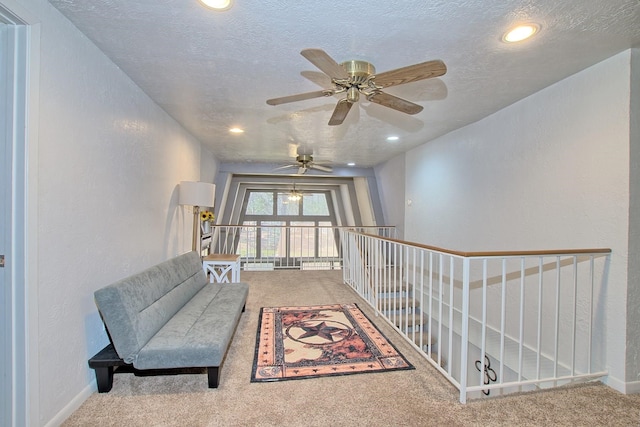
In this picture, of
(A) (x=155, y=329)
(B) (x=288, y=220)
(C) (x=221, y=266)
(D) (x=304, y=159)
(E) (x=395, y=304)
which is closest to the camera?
(A) (x=155, y=329)

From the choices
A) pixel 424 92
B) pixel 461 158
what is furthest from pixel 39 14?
pixel 461 158

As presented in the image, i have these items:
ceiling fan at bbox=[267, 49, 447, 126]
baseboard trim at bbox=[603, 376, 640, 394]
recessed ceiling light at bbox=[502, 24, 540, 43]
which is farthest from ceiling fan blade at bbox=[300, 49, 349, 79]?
baseboard trim at bbox=[603, 376, 640, 394]

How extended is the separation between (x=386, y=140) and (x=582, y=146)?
7.96 feet

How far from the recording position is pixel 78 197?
5.88 ft

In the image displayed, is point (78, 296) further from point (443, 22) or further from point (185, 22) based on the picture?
point (443, 22)

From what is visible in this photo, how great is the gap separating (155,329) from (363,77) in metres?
2.29

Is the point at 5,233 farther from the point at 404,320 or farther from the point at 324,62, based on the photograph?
the point at 404,320

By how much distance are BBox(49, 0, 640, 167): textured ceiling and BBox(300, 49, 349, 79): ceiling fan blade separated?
221 millimetres

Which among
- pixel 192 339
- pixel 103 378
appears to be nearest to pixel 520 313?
pixel 192 339

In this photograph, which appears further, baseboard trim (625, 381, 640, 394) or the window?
the window

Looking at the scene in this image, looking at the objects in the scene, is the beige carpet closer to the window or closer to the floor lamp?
the floor lamp

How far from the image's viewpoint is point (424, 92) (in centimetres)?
257

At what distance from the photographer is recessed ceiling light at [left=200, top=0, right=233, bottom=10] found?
1.46 metres

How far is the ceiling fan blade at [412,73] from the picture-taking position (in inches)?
63.1
